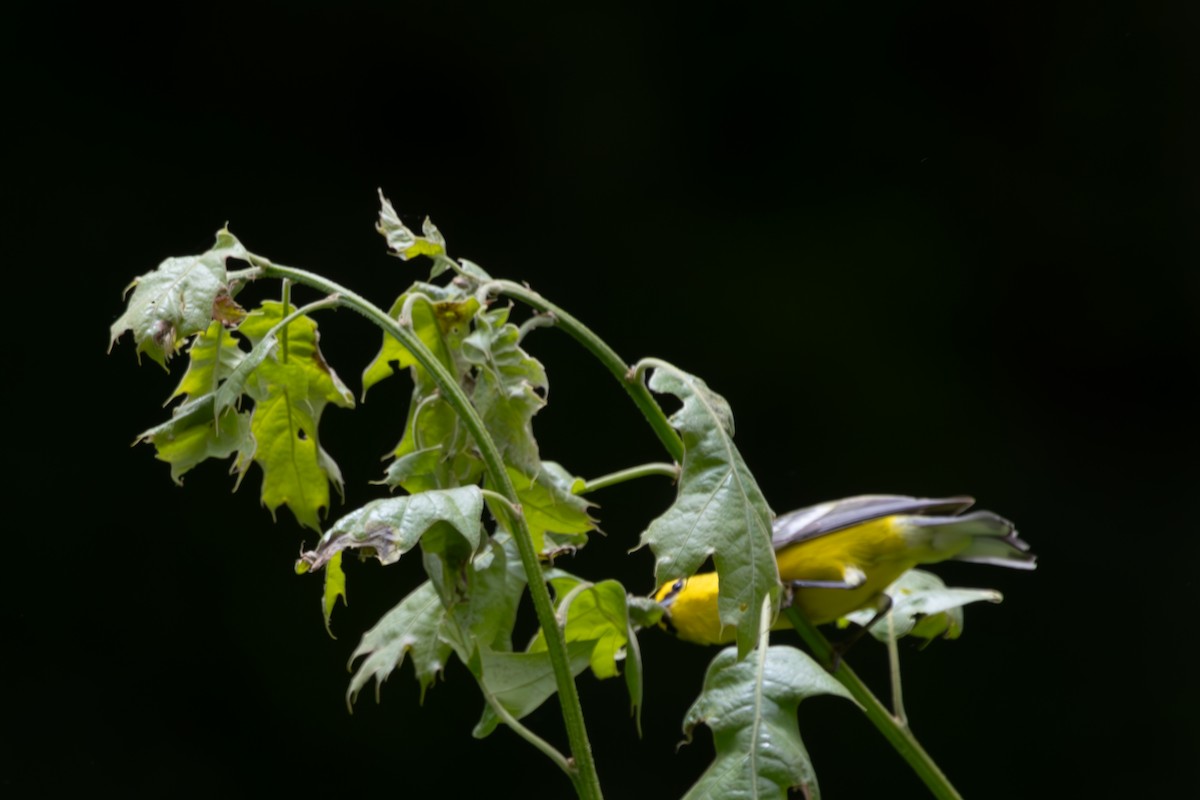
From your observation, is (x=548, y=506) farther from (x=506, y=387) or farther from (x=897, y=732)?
(x=897, y=732)

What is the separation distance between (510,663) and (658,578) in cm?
14

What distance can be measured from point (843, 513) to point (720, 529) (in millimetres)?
310

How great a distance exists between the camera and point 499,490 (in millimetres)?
598

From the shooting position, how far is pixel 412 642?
2.35 feet

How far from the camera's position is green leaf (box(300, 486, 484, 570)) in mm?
545

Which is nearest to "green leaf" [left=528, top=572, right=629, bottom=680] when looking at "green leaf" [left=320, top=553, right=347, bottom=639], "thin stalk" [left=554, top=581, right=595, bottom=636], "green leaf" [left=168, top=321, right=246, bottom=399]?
"thin stalk" [left=554, top=581, right=595, bottom=636]

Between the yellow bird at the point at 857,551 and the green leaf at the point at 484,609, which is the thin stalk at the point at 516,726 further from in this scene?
the yellow bird at the point at 857,551

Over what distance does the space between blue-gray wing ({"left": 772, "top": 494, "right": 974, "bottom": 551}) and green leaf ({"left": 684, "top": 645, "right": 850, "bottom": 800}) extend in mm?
176

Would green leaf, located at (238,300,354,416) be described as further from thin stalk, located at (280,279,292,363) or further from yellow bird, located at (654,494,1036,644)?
yellow bird, located at (654,494,1036,644)

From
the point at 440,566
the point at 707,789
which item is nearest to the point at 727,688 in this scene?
the point at 707,789

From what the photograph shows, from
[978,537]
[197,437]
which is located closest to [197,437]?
[197,437]

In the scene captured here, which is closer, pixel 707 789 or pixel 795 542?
pixel 707 789

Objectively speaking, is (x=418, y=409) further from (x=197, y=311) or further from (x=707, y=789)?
(x=707, y=789)

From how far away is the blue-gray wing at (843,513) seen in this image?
854 mm
